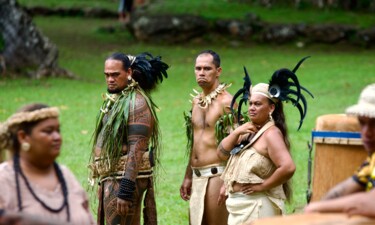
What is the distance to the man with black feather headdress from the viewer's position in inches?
310

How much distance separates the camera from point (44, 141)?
5289mm

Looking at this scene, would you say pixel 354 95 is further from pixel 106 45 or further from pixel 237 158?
pixel 237 158

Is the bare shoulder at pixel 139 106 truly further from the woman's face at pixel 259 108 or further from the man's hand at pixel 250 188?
the man's hand at pixel 250 188

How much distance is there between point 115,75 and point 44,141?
2764 mm

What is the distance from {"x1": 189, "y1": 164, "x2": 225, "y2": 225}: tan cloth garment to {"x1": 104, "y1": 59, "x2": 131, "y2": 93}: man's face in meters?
1.03

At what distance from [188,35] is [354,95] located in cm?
838

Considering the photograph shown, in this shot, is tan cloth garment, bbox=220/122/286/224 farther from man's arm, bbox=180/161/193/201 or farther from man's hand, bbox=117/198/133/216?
man's arm, bbox=180/161/193/201

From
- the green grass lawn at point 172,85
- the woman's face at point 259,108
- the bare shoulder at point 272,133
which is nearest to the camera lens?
the bare shoulder at point 272,133

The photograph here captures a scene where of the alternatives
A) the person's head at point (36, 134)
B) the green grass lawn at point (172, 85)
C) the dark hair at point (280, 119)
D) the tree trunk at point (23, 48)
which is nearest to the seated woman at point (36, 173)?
the person's head at point (36, 134)

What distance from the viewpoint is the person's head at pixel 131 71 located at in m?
7.99

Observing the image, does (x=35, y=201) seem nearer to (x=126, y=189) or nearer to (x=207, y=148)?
(x=126, y=189)

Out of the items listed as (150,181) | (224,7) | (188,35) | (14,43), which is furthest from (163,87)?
(150,181)

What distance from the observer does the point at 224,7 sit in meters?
28.3

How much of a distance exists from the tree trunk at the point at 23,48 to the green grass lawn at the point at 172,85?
543mm
